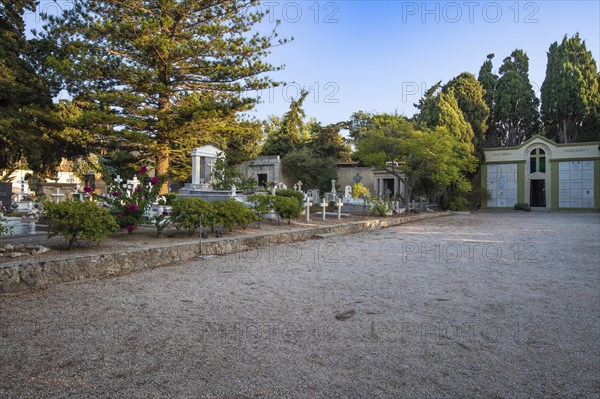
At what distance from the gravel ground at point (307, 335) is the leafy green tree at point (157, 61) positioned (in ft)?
39.4

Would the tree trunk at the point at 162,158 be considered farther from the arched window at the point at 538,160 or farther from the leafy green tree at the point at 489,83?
the leafy green tree at the point at 489,83

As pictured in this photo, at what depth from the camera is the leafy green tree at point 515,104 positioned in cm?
3384

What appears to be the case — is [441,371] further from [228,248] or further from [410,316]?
[228,248]

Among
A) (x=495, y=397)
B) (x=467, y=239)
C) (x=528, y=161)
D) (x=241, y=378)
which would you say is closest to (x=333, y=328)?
(x=241, y=378)

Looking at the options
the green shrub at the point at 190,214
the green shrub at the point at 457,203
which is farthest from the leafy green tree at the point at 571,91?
the green shrub at the point at 190,214

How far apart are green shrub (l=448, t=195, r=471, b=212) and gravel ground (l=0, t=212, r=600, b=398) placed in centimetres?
2224

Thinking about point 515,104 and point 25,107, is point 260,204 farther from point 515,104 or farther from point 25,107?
point 515,104

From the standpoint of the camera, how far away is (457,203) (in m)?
27.4

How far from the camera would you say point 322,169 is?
3006 centimetres

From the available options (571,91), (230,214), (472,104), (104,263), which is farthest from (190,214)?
(571,91)

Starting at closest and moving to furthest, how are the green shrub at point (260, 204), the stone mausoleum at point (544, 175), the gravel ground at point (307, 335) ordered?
the gravel ground at point (307, 335), the green shrub at point (260, 204), the stone mausoleum at point (544, 175)

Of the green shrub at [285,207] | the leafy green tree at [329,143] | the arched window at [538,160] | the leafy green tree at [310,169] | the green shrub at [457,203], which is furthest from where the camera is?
the leafy green tree at [329,143]

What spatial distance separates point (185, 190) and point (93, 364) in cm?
1236

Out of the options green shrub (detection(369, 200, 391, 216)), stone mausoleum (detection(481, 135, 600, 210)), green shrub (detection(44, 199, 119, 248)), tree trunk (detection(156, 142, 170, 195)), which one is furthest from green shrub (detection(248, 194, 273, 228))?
stone mausoleum (detection(481, 135, 600, 210))
